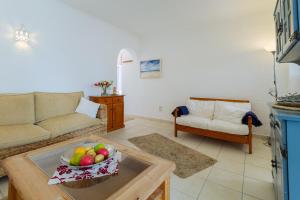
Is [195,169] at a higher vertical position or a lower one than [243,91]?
lower

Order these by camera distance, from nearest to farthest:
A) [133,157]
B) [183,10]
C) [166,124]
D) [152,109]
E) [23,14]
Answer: [133,157], [23,14], [183,10], [166,124], [152,109]

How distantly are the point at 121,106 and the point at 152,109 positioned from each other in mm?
1202

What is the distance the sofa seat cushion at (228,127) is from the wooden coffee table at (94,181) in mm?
1833

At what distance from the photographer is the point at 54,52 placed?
2.90m

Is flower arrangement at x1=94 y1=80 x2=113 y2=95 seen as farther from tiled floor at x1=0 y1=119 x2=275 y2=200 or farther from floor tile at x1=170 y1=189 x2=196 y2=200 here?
floor tile at x1=170 y1=189 x2=196 y2=200

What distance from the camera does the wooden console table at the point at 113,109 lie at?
3.37 m

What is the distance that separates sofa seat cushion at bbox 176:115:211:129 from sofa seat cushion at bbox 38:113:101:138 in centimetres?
161

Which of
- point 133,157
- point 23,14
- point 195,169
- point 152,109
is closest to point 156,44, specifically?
point 152,109

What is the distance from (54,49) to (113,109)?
1.65m

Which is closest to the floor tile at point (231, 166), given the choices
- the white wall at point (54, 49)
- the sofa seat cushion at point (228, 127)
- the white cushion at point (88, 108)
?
the sofa seat cushion at point (228, 127)

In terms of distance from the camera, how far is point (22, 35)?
2465mm

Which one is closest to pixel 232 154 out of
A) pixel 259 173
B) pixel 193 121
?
pixel 259 173

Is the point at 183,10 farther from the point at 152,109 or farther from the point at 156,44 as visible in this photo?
the point at 152,109

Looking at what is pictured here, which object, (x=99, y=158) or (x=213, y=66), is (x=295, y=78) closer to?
(x=213, y=66)
